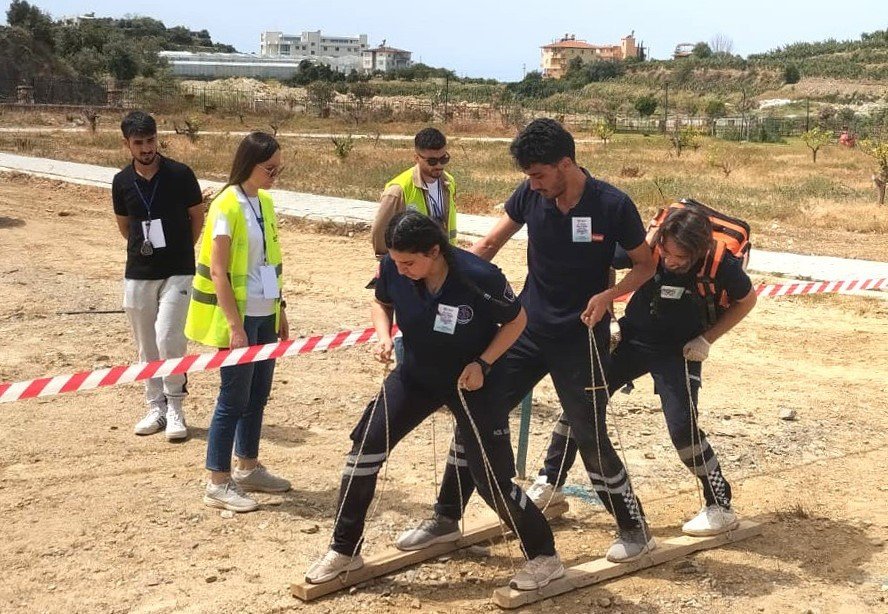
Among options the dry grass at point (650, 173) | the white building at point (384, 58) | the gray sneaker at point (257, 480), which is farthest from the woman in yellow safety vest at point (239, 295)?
the white building at point (384, 58)

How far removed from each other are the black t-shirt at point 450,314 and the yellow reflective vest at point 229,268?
1.17 meters

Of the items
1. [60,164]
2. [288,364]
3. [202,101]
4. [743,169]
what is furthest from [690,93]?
[288,364]

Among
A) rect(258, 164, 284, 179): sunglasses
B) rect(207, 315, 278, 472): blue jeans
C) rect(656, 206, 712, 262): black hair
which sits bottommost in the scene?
rect(207, 315, 278, 472): blue jeans

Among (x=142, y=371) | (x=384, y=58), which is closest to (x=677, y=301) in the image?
(x=142, y=371)

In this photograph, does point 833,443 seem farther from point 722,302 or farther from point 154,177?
point 154,177

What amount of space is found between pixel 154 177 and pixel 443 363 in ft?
9.34

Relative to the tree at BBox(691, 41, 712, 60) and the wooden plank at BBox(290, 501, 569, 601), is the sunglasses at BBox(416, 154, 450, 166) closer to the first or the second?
the wooden plank at BBox(290, 501, 569, 601)

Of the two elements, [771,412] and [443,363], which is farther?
[771,412]

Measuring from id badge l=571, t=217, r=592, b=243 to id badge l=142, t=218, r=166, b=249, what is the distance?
2.84 metres

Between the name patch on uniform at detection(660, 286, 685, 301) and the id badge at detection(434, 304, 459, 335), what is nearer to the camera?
Result: the id badge at detection(434, 304, 459, 335)

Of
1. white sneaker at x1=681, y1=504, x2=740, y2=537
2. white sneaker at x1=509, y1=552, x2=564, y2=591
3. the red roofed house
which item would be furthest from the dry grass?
the red roofed house

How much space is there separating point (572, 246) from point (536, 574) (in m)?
1.34

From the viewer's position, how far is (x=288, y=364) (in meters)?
8.16

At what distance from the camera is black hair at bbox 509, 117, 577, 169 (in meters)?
4.17
